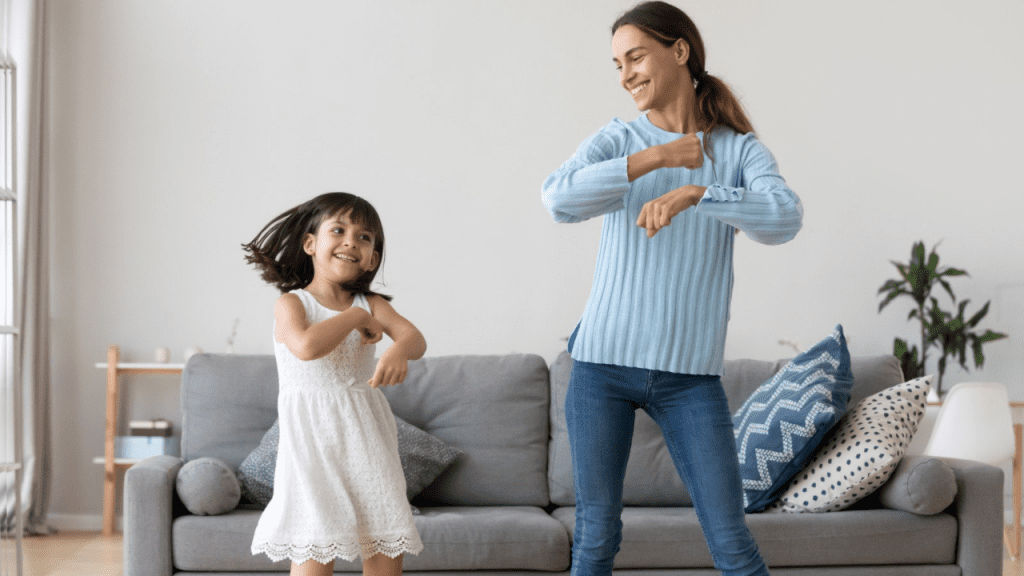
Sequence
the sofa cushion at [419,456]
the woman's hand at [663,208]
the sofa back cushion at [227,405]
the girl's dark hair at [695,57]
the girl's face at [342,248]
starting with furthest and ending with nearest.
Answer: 1. the sofa back cushion at [227,405]
2. the sofa cushion at [419,456]
3. the girl's face at [342,248]
4. the girl's dark hair at [695,57]
5. the woman's hand at [663,208]

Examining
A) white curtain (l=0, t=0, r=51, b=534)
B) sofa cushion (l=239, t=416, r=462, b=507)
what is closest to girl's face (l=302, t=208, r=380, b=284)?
sofa cushion (l=239, t=416, r=462, b=507)

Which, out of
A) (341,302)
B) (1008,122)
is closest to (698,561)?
(341,302)

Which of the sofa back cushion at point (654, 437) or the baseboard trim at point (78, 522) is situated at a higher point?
the sofa back cushion at point (654, 437)

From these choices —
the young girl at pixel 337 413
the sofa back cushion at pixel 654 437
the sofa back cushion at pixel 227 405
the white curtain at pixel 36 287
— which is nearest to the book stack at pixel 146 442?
the white curtain at pixel 36 287

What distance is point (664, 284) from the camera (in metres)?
1.43

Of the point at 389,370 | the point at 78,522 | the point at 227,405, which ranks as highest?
the point at 389,370

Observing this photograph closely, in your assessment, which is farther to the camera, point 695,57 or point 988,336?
point 988,336

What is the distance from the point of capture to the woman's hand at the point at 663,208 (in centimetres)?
129

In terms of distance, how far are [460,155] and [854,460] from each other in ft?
7.83

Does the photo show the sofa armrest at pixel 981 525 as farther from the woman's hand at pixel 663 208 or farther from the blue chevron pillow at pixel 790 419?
the woman's hand at pixel 663 208

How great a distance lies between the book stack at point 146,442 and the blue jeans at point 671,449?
2.77m

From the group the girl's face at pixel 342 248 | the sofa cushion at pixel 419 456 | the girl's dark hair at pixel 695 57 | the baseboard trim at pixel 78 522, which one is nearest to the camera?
the girl's dark hair at pixel 695 57

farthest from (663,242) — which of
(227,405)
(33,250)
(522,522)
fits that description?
(33,250)

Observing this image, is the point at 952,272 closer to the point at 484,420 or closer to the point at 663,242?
the point at 484,420
